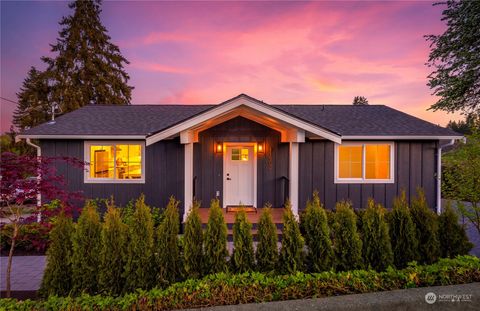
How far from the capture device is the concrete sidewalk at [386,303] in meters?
2.75

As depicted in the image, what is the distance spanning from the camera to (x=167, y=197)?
8438 mm

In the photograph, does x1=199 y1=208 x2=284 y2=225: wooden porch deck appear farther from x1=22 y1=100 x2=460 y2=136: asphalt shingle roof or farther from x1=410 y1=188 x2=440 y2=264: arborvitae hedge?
x1=410 y1=188 x2=440 y2=264: arborvitae hedge

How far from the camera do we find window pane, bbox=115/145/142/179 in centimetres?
859

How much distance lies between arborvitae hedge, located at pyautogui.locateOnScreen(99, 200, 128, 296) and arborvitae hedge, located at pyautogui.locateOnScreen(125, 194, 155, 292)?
0.10m

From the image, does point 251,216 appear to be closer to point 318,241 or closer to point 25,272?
point 318,241

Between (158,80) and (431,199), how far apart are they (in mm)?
13889

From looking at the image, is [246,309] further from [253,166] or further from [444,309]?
[253,166]

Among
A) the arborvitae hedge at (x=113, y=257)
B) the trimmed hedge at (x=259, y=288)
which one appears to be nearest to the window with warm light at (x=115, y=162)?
the arborvitae hedge at (x=113, y=257)

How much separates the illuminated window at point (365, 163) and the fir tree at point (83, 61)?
20237mm

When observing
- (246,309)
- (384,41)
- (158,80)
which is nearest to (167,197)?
(246,309)

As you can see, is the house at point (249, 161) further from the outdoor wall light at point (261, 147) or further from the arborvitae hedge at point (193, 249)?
the arborvitae hedge at point (193, 249)

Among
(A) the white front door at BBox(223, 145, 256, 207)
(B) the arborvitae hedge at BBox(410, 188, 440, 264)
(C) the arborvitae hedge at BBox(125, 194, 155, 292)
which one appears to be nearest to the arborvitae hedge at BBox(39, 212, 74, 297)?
(C) the arborvitae hedge at BBox(125, 194, 155, 292)

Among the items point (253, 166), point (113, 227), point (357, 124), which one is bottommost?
point (113, 227)

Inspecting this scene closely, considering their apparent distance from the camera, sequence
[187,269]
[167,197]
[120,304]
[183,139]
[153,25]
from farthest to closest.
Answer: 1. [153,25]
2. [167,197]
3. [183,139]
4. [187,269]
5. [120,304]
